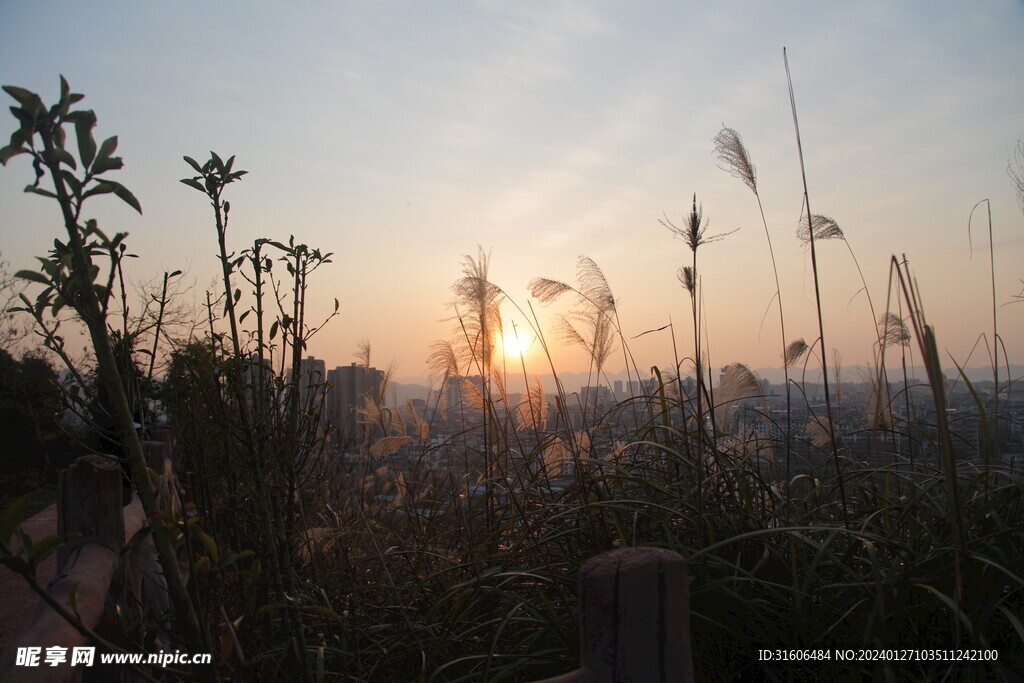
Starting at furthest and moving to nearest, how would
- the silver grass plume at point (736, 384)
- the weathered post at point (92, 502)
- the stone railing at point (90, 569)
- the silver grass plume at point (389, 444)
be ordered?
the silver grass plume at point (389, 444)
the silver grass plume at point (736, 384)
the weathered post at point (92, 502)
the stone railing at point (90, 569)

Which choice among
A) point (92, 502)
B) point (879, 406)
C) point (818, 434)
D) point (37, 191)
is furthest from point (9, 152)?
point (818, 434)

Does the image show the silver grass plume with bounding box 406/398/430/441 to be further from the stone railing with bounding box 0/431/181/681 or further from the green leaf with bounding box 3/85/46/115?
the green leaf with bounding box 3/85/46/115

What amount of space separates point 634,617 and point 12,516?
755 millimetres

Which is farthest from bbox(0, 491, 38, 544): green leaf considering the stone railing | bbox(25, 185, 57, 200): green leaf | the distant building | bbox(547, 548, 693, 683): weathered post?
the distant building

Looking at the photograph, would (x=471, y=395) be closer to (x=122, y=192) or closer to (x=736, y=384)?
(x=736, y=384)

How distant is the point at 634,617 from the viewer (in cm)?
84

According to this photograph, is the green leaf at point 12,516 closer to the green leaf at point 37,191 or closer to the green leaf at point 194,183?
the green leaf at point 37,191

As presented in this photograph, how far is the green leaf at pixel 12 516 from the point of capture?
2.51 feet

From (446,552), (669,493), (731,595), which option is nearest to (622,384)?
(446,552)

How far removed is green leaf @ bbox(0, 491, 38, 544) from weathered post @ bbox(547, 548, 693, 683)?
0.67m

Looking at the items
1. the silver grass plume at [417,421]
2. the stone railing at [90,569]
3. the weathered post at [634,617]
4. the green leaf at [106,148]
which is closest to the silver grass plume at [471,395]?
the silver grass plume at [417,421]

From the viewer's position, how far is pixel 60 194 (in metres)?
0.81

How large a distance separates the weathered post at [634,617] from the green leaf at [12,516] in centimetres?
67

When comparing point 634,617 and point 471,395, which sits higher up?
point 471,395
